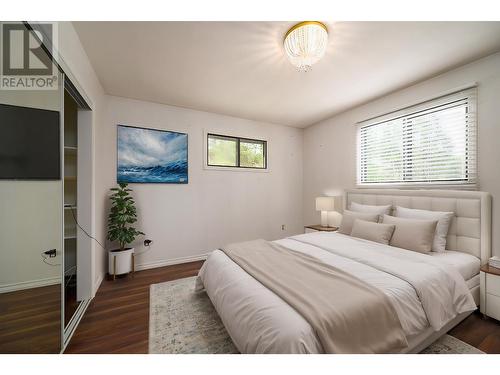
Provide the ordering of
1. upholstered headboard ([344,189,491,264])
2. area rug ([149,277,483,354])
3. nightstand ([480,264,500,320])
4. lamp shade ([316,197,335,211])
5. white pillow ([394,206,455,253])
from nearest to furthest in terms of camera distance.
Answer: area rug ([149,277,483,354])
nightstand ([480,264,500,320])
upholstered headboard ([344,189,491,264])
white pillow ([394,206,455,253])
lamp shade ([316,197,335,211])

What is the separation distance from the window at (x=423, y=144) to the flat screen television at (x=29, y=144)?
3.89 meters

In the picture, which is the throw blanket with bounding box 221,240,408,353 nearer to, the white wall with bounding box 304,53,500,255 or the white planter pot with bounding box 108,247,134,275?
the white wall with bounding box 304,53,500,255

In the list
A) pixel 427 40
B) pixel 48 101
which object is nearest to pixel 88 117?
pixel 48 101

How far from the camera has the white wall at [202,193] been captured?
3.09 metres

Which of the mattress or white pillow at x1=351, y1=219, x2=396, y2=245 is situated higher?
white pillow at x1=351, y1=219, x2=396, y2=245

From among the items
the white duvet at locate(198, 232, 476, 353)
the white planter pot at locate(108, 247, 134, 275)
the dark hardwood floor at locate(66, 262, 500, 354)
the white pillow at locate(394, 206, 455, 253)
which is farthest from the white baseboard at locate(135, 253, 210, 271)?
the white pillow at locate(394, 206, 455, 253)

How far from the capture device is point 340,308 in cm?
118

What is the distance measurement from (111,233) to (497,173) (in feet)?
14.9

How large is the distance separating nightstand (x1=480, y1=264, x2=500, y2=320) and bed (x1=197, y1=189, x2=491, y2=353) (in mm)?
65

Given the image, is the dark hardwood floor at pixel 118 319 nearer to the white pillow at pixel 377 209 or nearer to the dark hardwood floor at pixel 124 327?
the dark hardwood floor at pixel 124 327

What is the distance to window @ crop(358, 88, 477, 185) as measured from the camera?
2.33m

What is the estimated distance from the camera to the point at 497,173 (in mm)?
2088

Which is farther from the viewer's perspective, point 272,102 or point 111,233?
point 272,102
